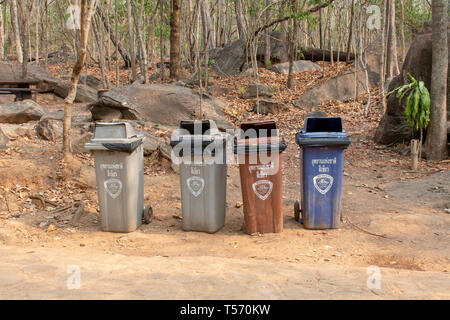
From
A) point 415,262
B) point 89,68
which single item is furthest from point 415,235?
point 89,68

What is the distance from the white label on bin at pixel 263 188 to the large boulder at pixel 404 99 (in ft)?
16.5

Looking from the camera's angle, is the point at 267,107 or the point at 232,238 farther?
the point at 267,107

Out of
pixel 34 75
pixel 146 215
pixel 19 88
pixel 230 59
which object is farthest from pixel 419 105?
pixel 34 75

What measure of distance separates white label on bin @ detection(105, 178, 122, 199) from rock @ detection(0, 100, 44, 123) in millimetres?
6041

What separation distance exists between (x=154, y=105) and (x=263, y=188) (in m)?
6.45

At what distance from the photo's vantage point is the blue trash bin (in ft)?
18.2

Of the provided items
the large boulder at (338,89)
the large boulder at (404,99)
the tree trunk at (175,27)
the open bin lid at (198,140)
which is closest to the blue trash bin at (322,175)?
the open bin lid at (198,140)

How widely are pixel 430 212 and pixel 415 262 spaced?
1.77 meters

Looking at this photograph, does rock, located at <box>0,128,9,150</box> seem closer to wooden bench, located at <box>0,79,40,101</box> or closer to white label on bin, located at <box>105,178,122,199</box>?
white label on bin, located at <box>105,178,122,199</box>

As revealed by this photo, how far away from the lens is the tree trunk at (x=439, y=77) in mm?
8539

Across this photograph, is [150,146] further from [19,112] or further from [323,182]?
[19,112]

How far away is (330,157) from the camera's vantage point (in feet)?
18.3

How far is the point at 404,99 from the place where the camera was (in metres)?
9.75

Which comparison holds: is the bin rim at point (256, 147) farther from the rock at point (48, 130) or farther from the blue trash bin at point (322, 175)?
the rock at point (48, 130)
